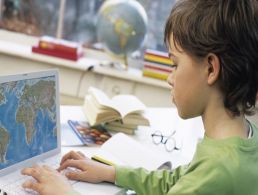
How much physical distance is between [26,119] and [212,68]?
0.52 meters

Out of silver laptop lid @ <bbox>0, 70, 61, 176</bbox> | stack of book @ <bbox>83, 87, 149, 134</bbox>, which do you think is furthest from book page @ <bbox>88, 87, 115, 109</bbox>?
silver laptop lid @ <bbox>0, 70, 61, 176</bbox>

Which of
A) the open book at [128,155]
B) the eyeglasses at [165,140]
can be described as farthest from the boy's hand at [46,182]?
the eyeglasses at [165,140]

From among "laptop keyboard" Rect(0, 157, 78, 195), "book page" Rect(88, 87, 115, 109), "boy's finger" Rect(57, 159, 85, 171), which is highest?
"book page" Rect(88, 87, 115, 109)

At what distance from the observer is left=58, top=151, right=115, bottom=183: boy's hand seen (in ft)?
3.68

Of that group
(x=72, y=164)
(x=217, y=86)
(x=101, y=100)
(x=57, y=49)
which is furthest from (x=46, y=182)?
(x=57, y=49)

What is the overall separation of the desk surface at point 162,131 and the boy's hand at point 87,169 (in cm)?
2

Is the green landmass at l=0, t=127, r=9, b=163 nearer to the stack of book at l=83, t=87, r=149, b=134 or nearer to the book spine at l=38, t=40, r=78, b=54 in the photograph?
the stack of book at l=83, t=87, r=149, b=134

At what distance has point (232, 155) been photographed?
2.82ft

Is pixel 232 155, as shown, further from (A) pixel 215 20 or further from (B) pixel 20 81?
(B) pixel 20 81

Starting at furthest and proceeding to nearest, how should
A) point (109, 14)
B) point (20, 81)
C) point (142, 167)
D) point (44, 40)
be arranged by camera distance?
point (44, 40) → point (109, 14) → point (142, 167) → point (20, 81)

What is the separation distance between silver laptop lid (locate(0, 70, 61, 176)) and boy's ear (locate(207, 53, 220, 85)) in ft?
1.54

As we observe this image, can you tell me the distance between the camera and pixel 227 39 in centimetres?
88

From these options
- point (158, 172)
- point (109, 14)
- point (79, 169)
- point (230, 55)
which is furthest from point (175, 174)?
point (109, 14)

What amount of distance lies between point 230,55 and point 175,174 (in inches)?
16.4
